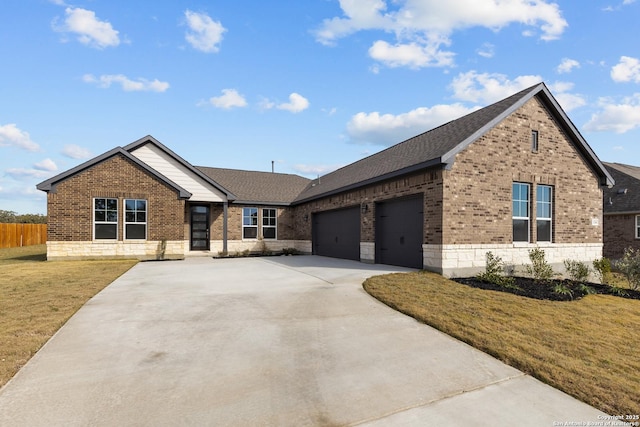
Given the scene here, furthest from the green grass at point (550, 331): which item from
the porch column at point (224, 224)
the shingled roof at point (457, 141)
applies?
the porch column at point (224, 224)

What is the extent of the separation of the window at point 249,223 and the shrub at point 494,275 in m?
13.8

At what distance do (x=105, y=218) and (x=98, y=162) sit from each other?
253cm

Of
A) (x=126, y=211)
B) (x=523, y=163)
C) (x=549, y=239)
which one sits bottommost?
(x=549, y=239)

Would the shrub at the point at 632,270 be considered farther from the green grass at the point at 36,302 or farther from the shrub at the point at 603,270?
the green grass at the point at 36,302

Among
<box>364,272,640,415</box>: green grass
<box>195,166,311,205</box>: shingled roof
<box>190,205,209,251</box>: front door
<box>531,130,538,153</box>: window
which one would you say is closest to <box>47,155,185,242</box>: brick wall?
<box>190,205,209,251</box>: front door

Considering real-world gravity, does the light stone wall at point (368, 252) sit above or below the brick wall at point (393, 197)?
below

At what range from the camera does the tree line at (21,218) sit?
150 feet

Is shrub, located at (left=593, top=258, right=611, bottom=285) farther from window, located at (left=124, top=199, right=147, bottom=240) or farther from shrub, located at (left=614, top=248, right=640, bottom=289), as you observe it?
window, located at (left=124, top=199, right=147, bottom=240)

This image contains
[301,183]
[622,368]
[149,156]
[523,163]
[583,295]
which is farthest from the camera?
[301,183]

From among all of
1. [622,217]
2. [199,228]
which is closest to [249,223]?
[199,228]

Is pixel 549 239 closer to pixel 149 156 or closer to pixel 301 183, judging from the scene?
pixel 301 183

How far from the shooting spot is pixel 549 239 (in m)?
12.8

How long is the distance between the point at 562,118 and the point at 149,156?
60.5 feet

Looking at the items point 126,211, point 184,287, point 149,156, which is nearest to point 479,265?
point 184,287
